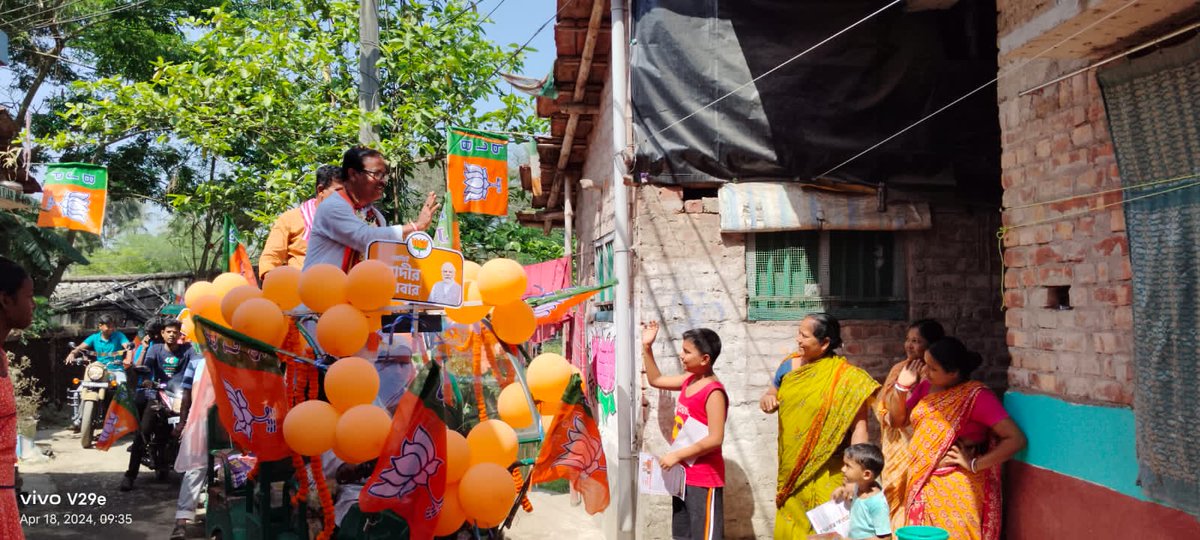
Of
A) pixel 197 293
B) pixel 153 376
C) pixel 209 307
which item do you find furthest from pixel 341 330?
pixel 153 376

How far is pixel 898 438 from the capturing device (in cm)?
480

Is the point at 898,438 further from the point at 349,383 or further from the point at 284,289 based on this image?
the point at 284,289

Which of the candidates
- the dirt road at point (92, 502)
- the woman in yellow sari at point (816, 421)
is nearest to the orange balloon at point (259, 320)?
the woman in yellow sari at point (816, 421)

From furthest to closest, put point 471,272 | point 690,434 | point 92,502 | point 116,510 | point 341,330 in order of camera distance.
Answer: point 92,502
point 116,510
point 690,434
point 471,272
point 341,330

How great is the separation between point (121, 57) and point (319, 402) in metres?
17.4

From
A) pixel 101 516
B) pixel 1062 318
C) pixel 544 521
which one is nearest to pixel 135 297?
pixel 101 516

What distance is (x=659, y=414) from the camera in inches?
243

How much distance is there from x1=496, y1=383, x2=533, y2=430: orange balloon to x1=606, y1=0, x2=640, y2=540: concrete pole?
2.64 m

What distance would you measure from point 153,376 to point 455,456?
6.93 metres

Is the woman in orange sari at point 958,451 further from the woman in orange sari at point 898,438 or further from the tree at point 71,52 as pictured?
the tree at point 71,52

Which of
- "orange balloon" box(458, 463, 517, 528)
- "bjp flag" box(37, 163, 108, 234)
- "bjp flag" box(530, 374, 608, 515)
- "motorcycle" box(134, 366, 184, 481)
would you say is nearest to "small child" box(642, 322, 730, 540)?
"bjp flag" box(530, 374, 608, 515)

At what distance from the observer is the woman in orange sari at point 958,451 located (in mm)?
4098

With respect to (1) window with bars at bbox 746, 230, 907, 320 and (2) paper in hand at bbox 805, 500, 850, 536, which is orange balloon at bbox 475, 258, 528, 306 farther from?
(1) window with bars at bbox 746, 230, 907, 320

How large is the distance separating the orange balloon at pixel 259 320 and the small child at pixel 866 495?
2666 millimetres
